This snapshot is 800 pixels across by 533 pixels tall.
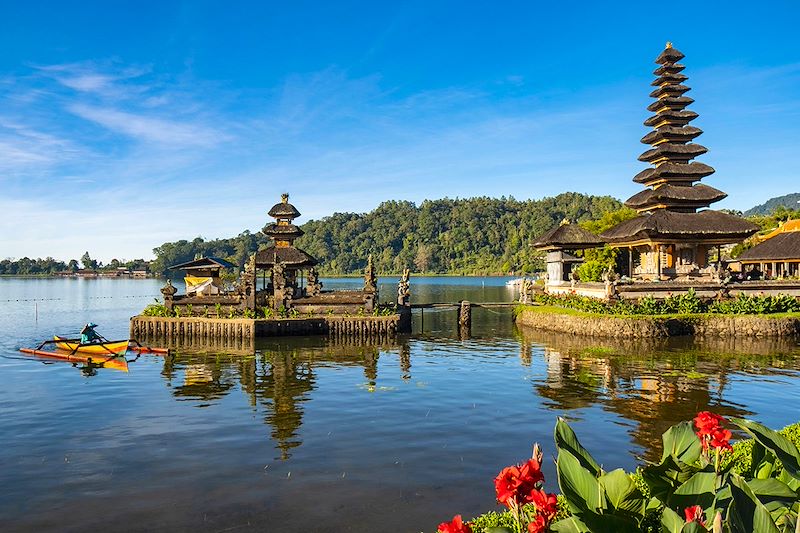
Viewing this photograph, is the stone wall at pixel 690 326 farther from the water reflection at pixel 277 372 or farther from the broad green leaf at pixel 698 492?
the broad green leaf at pixel 698 492

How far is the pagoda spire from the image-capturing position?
4553cm

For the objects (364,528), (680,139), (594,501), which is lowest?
(364,528)

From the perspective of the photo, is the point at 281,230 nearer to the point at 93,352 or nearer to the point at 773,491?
the point at 93,352

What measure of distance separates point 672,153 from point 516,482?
4851cm

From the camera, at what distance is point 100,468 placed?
13.2 meters

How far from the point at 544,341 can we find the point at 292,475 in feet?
80.7

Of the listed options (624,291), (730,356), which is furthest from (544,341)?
(730,356)

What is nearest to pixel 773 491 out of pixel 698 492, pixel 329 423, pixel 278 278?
pixel 698 492

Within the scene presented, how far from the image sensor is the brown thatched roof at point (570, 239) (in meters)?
44.5

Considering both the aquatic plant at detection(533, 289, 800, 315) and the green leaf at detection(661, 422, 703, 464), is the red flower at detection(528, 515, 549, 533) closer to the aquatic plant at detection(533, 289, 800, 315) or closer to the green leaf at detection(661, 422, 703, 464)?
the green leaf at detection(661, 422, 703, 464)

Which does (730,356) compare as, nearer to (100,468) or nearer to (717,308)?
(717,308)

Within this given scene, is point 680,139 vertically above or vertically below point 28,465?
above

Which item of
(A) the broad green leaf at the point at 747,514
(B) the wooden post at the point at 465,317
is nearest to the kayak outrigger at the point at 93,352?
(B) the wooden post at the point at 465,317

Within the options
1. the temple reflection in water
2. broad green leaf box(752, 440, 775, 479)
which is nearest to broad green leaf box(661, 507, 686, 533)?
broad green leaf box(752, 440, 775, 479)
